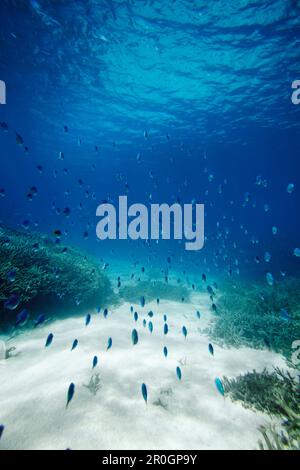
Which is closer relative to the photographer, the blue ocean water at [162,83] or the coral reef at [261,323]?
the coral reef at [261,323]

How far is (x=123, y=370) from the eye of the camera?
6.45 metres

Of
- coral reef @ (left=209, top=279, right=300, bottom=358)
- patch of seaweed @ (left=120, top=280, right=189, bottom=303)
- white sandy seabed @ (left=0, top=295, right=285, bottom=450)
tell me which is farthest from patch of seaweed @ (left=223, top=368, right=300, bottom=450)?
patch of seaweed @ (left=120, top=280, right=189, bottom=303)

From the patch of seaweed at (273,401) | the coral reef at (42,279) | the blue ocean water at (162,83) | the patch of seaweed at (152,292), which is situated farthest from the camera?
the patch of seaweed at (152,292)

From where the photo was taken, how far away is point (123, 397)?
17.4 ft

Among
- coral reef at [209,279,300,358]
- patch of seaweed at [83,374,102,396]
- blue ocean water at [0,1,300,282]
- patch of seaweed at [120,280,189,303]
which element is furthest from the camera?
patch of seaweed at [120,280,189,303]

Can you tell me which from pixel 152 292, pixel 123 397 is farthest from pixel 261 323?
pixel 152 292

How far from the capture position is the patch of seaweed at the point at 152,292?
14938 mm

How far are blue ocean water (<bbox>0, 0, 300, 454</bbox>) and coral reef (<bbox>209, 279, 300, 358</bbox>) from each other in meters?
2.01

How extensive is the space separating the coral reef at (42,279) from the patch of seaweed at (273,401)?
242 inches

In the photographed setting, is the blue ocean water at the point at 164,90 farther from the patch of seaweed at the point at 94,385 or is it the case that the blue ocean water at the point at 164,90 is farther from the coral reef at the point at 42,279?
the patch of seaweed at the point at 94,385

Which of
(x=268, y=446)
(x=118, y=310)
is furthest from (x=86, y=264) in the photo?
(x=268, y=446)

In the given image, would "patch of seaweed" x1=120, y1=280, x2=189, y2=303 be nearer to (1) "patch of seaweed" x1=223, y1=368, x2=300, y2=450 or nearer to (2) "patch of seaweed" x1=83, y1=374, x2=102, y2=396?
(2) "patch of seaweed" x1=83, y1=374, x2=102, y2=396

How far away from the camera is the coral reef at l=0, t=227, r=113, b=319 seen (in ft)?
28.6

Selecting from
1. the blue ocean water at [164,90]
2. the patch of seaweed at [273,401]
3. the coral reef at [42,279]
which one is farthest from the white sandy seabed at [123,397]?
the blue ocean water at [164,90]
